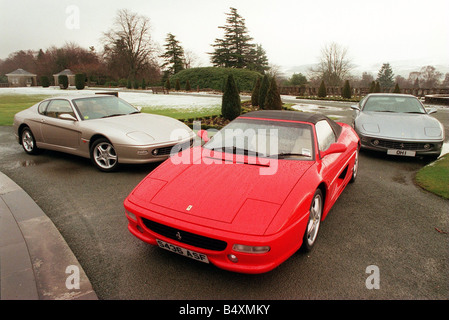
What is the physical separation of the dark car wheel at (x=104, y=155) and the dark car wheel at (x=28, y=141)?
2107 mm

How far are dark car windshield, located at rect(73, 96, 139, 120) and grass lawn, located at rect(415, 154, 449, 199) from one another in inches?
236

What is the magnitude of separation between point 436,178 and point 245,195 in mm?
4447

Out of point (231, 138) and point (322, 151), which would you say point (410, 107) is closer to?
point (322, 151)

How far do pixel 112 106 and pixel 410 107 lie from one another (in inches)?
289

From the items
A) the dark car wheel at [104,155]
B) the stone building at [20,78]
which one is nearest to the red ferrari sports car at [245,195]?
the dark car wheel at [104,155]

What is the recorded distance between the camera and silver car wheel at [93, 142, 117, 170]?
5406mm

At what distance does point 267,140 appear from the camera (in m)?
3.41

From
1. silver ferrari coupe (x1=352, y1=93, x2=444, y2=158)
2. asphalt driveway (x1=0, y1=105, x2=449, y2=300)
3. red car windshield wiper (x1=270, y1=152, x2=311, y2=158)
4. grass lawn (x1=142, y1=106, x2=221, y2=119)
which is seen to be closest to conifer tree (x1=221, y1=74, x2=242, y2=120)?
grass lawn (x1=142, y1=106, x2=221, y2=119)

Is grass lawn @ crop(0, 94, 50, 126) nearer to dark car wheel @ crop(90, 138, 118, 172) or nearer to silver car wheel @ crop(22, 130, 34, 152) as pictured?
silver car wheel @ crop(22, 130, 34, 152)

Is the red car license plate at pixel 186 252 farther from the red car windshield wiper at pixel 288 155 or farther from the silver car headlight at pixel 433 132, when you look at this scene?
the silver car headlight at pixel 433 132

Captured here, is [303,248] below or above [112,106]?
below

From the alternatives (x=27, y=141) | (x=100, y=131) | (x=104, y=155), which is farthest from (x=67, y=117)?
(x=27, y=141)
